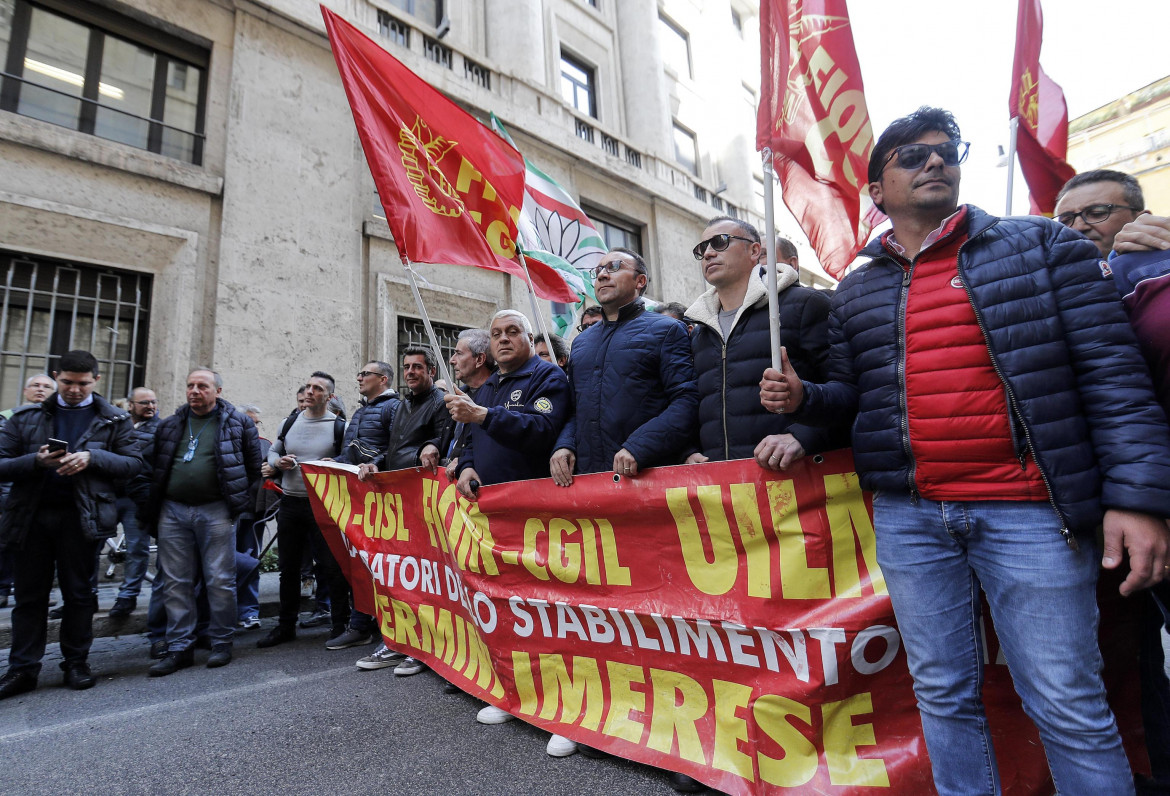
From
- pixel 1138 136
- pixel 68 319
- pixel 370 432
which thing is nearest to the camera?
pixel 370 432

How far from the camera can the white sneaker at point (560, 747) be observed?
2.59 m

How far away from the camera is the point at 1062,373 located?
1523 millimetres

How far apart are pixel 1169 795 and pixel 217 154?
10399 millimetres

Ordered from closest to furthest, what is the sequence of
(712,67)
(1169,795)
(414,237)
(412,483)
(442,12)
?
(1169,795) < (414,237) < (412,483) < (442,12) < (712,67)

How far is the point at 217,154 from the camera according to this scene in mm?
8250

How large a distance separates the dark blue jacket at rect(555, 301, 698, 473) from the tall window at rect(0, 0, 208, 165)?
820 centimetres

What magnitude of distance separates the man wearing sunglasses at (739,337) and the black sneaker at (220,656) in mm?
3699

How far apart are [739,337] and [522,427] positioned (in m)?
1.14

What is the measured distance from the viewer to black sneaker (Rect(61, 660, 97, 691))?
3791 mm

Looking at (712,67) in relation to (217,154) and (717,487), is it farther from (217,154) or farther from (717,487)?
(717,487)

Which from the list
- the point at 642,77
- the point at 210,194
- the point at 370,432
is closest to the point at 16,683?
the point at 370,432

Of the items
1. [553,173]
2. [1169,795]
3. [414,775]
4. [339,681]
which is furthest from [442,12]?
[1169,795]

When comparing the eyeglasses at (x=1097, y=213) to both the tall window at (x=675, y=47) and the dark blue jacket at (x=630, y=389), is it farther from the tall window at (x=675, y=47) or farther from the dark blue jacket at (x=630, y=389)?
the tall window at (x=675, y=47)

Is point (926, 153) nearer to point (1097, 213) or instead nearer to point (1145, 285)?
point (1145, 285)
